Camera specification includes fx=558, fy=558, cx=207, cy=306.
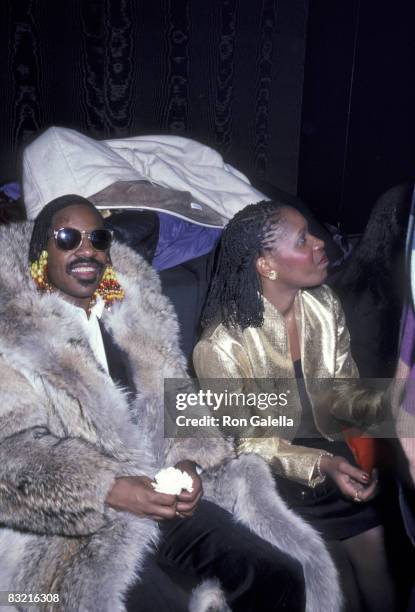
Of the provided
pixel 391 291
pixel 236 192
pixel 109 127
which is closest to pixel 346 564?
pixel 391 291

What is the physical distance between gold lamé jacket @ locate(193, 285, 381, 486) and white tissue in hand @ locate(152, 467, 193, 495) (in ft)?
1.17

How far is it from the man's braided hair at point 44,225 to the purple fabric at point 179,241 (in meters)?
0.95

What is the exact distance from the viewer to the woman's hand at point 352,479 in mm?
1968

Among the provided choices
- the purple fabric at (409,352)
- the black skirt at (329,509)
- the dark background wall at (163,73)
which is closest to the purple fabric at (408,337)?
the purple fabric at (409,352)

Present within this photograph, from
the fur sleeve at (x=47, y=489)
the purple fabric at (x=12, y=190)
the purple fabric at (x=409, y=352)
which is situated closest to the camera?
the purple fabric at (x=409, y=352)

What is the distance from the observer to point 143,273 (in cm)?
214

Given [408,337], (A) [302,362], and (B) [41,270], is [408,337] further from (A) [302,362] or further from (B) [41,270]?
(B) [41,270]

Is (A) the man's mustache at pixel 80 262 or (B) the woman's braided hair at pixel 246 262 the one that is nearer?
(A) the man's mustache at pixel 80 262

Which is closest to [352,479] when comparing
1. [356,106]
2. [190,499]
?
[190,499]

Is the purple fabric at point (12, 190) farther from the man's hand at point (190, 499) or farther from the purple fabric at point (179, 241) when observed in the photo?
→ the man's hand at point (190, 499)

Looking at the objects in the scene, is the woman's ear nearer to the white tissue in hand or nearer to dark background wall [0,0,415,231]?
the white tissue in hand

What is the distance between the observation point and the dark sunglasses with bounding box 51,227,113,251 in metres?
1.87

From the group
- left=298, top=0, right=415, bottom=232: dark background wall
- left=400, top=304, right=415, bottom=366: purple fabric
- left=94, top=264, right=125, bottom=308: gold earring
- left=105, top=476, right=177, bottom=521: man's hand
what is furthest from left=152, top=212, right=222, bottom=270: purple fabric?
left=298, top=0, right=415, bottom=232: dark background wall

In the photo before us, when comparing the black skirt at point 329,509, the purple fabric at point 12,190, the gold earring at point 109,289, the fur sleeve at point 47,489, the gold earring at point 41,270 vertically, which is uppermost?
the gold earring at point 41,270
